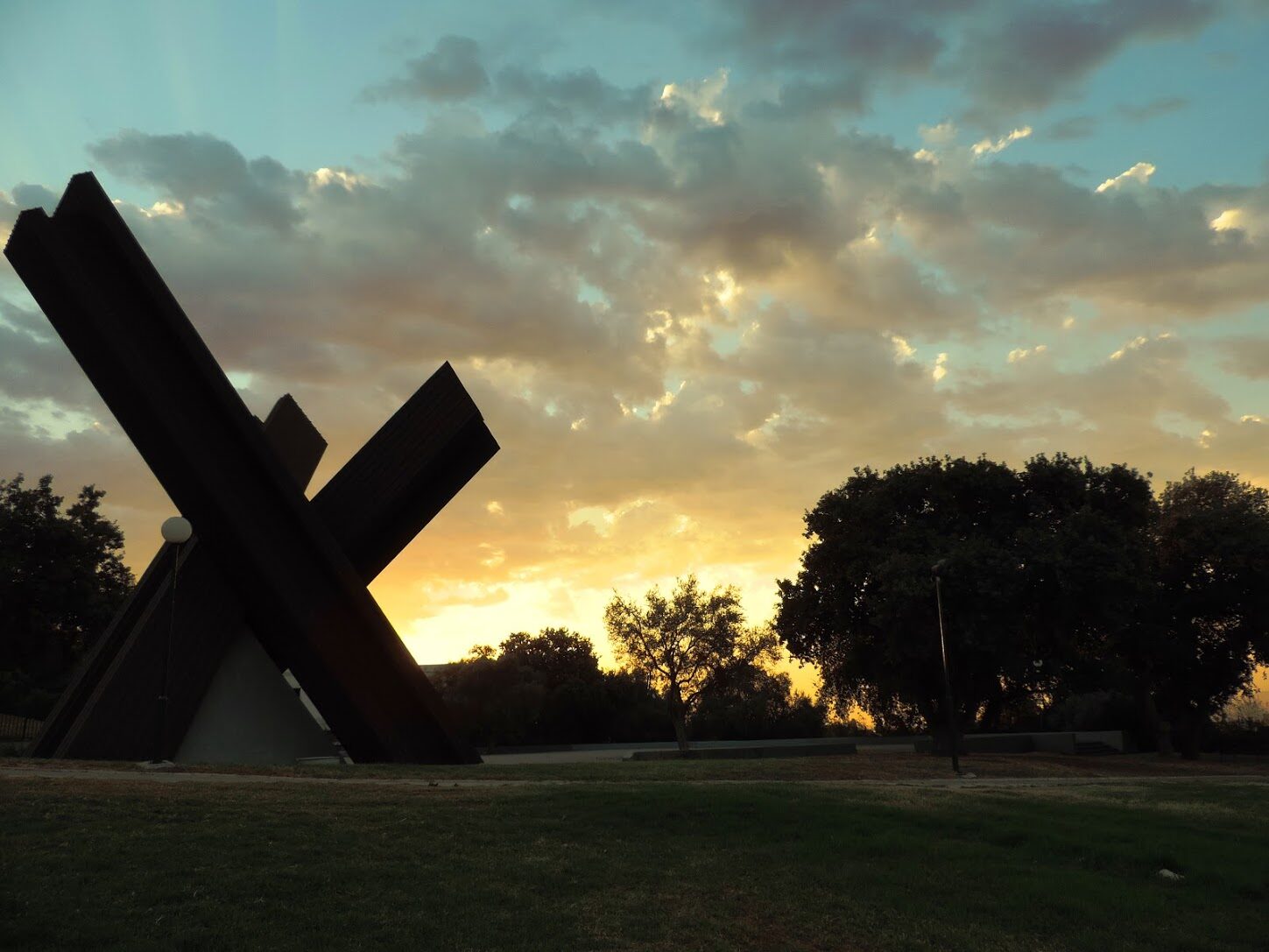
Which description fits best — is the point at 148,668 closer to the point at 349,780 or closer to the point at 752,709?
the point at 349,780

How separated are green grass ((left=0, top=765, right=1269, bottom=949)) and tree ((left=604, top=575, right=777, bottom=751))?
95.8 feet

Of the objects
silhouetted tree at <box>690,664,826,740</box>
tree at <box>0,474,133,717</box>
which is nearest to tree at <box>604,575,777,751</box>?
silhouetted tree at <box>690,664,826,740</box>

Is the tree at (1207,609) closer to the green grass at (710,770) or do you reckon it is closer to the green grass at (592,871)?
the green grass at (710,770)

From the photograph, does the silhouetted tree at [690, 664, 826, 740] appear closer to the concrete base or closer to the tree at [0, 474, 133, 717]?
the concrete base

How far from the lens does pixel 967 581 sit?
32.5 m

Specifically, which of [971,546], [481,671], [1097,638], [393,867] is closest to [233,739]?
[393,867]

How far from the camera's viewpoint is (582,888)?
9312mm

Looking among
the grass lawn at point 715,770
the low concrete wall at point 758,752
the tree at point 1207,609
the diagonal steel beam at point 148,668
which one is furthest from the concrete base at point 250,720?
the tree at point 1207,609

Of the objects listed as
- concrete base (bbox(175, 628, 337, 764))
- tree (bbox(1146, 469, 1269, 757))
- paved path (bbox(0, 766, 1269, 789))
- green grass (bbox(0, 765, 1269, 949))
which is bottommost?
green grass (bbox(0, 765, 1269, 949))

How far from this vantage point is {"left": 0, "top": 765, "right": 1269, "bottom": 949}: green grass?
7.76 m

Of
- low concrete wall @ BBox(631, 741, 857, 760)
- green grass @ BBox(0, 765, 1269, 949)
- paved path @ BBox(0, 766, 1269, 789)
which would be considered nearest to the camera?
green grass @ BBox(0, 765, 1269, 949)

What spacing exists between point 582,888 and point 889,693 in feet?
101

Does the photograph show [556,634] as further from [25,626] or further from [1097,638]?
[1097,638]

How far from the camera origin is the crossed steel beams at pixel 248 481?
17.6 m
